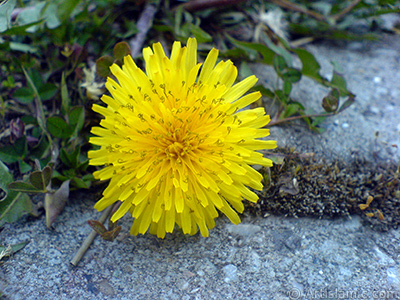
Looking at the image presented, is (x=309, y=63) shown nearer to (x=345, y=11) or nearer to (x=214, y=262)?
(x=345, y=11)

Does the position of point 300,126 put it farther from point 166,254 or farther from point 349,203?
point 166,254

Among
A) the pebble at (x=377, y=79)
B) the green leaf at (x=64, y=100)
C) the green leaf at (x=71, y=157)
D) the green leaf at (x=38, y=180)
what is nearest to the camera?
the green leaf at (x=38, y=180)

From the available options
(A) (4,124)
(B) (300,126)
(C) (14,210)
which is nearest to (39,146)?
(A) (4,124)

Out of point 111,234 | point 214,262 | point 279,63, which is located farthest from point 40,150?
point 279,63

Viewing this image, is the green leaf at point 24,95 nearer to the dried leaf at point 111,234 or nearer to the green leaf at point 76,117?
the green leaf at point 76,117

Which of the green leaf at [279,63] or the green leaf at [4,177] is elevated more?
the green leaf at [4,177]

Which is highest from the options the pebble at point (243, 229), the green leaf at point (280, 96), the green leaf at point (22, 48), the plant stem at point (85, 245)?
the green leaf at point (22, 48)

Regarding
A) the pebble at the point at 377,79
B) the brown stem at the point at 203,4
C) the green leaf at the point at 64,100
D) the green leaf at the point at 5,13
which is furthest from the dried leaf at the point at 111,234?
the pebble at the point at 377,79

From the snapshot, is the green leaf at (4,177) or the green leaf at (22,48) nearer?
the green leaf at (4,177)
